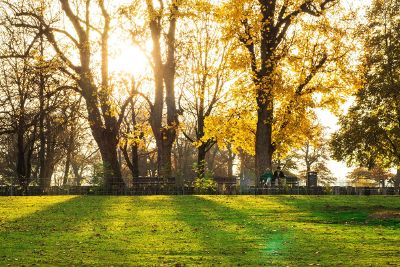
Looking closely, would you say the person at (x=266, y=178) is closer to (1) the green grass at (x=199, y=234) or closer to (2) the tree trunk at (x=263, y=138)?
(2) the tree trunk at (x=263, y=138)

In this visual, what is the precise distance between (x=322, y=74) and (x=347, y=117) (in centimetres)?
1173

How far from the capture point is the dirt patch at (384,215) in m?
21.8

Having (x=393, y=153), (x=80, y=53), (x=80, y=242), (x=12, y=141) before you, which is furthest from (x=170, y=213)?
(x=12, y=141)

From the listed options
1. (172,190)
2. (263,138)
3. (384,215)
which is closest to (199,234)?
(384,215)

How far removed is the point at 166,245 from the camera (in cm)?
1466

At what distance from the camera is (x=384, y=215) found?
2227cm

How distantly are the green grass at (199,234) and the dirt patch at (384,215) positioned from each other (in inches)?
6.6

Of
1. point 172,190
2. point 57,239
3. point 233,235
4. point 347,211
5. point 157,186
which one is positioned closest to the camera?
point 57,239

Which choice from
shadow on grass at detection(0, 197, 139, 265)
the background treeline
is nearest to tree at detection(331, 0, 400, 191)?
the background treeline

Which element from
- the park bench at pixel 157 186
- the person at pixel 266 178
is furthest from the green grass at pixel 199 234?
the person at pixel 266 178

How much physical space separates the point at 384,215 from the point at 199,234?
785 cm

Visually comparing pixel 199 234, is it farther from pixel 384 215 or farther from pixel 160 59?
pixel 160 59

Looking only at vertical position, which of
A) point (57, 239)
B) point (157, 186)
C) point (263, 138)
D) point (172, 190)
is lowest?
point (57, 239)

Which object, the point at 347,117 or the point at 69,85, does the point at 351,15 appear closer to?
the point at 347,117
